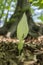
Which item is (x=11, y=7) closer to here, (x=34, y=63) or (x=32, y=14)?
(x=32, y=14)

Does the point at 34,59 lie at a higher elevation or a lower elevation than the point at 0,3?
lower

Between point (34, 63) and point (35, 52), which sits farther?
point (35, 52)

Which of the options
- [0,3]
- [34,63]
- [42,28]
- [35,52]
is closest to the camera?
[34,63]

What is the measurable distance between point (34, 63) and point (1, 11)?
3826 millimetres

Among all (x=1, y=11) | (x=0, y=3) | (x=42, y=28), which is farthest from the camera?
(x=1, y=11)

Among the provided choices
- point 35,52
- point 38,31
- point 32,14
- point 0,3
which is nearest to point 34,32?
point 38,31

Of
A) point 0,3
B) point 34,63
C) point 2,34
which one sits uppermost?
point 0,3

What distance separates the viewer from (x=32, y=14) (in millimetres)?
4879

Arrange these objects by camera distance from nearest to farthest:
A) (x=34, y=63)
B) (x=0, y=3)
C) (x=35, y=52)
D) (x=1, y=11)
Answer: (x=34, y=63) < (x=35, y=52) < (x=0, y=3) < (x=1, y=11)

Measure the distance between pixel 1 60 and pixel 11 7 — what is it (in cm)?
407

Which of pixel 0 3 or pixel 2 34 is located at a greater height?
pixel 0 3

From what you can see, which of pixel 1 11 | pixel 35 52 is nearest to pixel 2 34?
pixel 1 11

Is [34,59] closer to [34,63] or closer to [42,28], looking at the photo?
[34,63]

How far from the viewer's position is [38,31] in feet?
15.4
